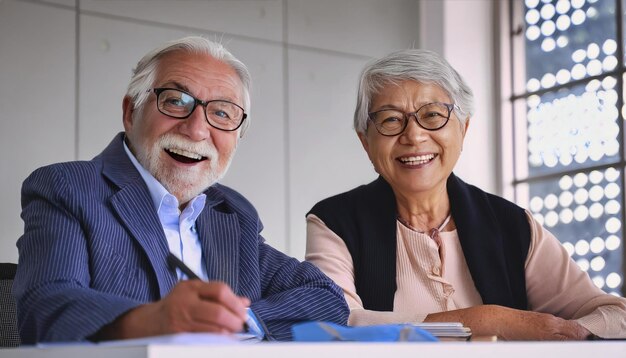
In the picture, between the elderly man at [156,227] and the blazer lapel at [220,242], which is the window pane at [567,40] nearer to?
the elderly man at [156,227]

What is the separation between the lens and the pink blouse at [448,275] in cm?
243

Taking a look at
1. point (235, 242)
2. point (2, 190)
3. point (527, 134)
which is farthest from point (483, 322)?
point (527, 134)

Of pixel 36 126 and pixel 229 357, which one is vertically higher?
pixel 36 126

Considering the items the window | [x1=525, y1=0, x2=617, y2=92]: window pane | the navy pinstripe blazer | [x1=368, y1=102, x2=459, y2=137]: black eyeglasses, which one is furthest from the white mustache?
[x1=525, y1=0, x2=617, y2=92]: window pane

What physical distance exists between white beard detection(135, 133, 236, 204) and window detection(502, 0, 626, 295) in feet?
10.9

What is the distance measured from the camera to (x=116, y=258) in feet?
5.97

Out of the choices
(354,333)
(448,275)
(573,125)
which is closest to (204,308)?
(354,333)

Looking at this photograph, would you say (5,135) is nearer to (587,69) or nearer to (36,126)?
(36,126)

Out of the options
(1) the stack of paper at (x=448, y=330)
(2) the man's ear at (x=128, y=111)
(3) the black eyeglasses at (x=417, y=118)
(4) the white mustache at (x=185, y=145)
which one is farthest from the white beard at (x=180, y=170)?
(1) the stack of paper at (x=448, y=330)

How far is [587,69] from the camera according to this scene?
5.14 m

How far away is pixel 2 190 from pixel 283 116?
1606 millimetres

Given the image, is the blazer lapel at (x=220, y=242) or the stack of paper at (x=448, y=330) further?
the blazer lapel at (x=220, y=242)

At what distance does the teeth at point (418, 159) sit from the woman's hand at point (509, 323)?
51 centimetres

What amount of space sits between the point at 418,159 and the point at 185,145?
2.39 feet
